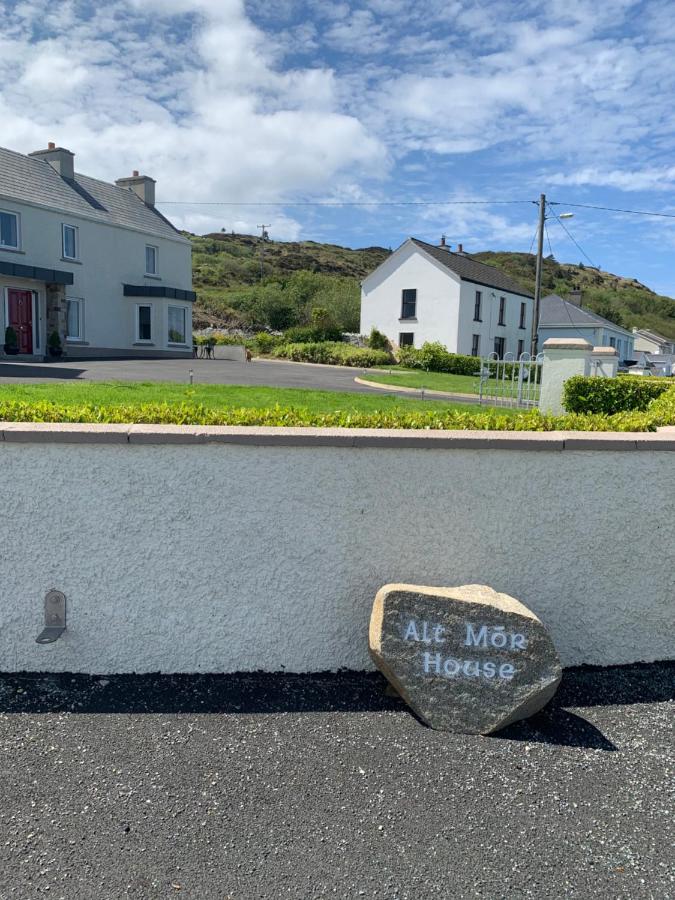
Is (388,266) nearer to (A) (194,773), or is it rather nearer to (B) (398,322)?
(B) (398,322)

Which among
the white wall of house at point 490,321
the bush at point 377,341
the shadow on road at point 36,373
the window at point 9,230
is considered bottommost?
the shadow on road at point 36,373

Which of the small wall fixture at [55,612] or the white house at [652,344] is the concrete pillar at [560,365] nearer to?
the small wall fixture at [55,612]

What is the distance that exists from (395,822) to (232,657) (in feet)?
5.46

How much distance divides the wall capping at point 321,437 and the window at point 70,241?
27.6 m

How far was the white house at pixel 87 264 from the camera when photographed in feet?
87.2

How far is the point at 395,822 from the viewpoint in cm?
309

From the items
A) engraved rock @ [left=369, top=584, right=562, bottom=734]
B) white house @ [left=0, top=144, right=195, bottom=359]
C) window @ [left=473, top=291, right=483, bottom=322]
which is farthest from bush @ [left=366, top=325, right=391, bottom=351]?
engraved rock @ [left=369, top=584, right=562, bottom=734]

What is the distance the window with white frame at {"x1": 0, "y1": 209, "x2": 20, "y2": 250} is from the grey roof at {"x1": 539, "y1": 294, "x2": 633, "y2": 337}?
37705 millimetres

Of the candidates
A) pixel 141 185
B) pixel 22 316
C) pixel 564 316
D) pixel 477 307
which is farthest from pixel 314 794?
pixel 564 316

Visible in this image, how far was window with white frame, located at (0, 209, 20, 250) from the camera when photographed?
26078 millimetres

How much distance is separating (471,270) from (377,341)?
8523 millimetres

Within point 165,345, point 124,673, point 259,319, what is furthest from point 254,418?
point 259,319

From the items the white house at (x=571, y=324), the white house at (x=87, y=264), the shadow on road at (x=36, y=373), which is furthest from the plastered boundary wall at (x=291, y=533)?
the white house at (x=571, y=324)

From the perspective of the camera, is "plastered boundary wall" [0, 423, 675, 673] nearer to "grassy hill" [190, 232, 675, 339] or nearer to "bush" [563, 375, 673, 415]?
"bush" [563, 375, 673, 415]
